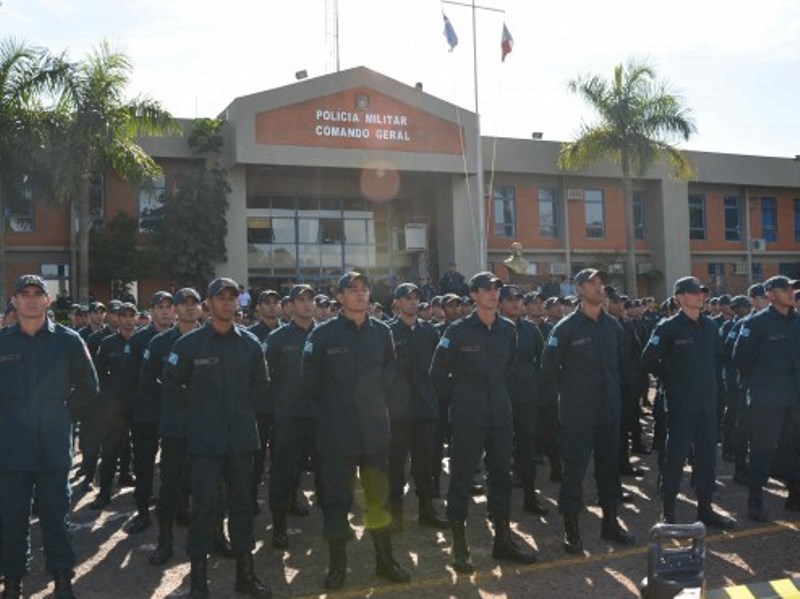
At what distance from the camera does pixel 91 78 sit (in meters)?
18.8

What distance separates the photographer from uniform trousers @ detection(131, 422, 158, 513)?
7.48 m

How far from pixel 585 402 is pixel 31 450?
425 centimetres

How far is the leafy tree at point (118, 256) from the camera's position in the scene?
23422mm

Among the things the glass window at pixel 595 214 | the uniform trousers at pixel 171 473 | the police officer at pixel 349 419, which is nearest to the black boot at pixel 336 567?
the police officer at pixel 349 419

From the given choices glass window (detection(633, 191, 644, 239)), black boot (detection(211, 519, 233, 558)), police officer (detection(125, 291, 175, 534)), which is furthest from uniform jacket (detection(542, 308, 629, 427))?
glass window (detection(633, 191, 644, 239))

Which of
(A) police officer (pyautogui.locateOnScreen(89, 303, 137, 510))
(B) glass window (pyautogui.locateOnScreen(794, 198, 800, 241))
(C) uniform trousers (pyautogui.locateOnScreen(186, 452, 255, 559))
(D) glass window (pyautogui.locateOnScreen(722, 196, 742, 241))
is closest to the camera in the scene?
(C) uniform trousers (pyautogui.locateOnScreen(186, 452, 255, 559))

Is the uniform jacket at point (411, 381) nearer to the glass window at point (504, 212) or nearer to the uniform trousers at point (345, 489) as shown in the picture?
the uniform trousers at point (345, 489)

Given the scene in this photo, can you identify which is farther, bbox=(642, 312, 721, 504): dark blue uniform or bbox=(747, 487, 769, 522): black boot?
bbox=(747, 487, 769, 522): black boot

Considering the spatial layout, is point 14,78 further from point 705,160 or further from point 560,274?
point 705,160

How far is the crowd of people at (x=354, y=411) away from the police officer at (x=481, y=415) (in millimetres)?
12

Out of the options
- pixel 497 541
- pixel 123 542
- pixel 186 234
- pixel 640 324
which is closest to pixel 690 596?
pixel 497 541

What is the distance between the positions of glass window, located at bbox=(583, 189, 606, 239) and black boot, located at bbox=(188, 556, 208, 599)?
28.0m

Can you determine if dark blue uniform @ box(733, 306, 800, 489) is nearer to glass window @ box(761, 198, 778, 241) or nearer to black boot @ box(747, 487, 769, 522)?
black boot @ box(747, 487, 769, 522)

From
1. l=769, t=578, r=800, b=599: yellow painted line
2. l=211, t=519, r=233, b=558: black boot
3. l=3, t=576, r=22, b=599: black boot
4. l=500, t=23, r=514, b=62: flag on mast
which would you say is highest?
l=500, t=23, r=514, b=62: flag on mast
